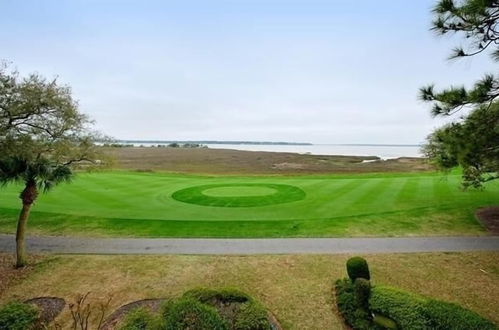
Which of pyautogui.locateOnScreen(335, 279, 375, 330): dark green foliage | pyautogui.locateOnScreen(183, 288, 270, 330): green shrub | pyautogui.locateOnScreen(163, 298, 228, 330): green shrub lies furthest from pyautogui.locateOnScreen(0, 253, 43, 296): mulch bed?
pyautogui.locateOnScreen(335, 279, 375, 330): dark green foliage

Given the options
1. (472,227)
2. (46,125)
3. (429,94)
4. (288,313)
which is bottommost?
(288,313)

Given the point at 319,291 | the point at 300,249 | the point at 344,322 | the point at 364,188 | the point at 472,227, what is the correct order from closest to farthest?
the point at 344,322 < the point at 319,291 < the point at 300,249 < the point at 472,227 < the point at 364,188

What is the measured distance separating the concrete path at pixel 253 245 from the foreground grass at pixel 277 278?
573 mm

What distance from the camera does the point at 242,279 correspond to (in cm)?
931

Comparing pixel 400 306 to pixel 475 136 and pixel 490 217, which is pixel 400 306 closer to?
pixel 475 136

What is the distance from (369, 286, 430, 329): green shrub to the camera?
6289 mm

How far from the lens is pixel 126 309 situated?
7.88 metres

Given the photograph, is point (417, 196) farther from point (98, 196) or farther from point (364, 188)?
point (98, 196)

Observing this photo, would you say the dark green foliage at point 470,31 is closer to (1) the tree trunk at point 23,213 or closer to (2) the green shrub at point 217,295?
(2) the green shrub at point 217,295

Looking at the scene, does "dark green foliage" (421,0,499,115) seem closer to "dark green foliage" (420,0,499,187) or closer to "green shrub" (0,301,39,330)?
"dark green foliage" (420,0,499,187)

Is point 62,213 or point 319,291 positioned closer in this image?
point 319,291

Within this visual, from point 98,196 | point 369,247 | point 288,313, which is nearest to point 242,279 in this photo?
point 288,313

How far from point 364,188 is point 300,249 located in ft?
36.3

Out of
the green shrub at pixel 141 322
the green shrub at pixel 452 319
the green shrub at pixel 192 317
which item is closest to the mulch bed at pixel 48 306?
the green shrub at pixel 141 322
